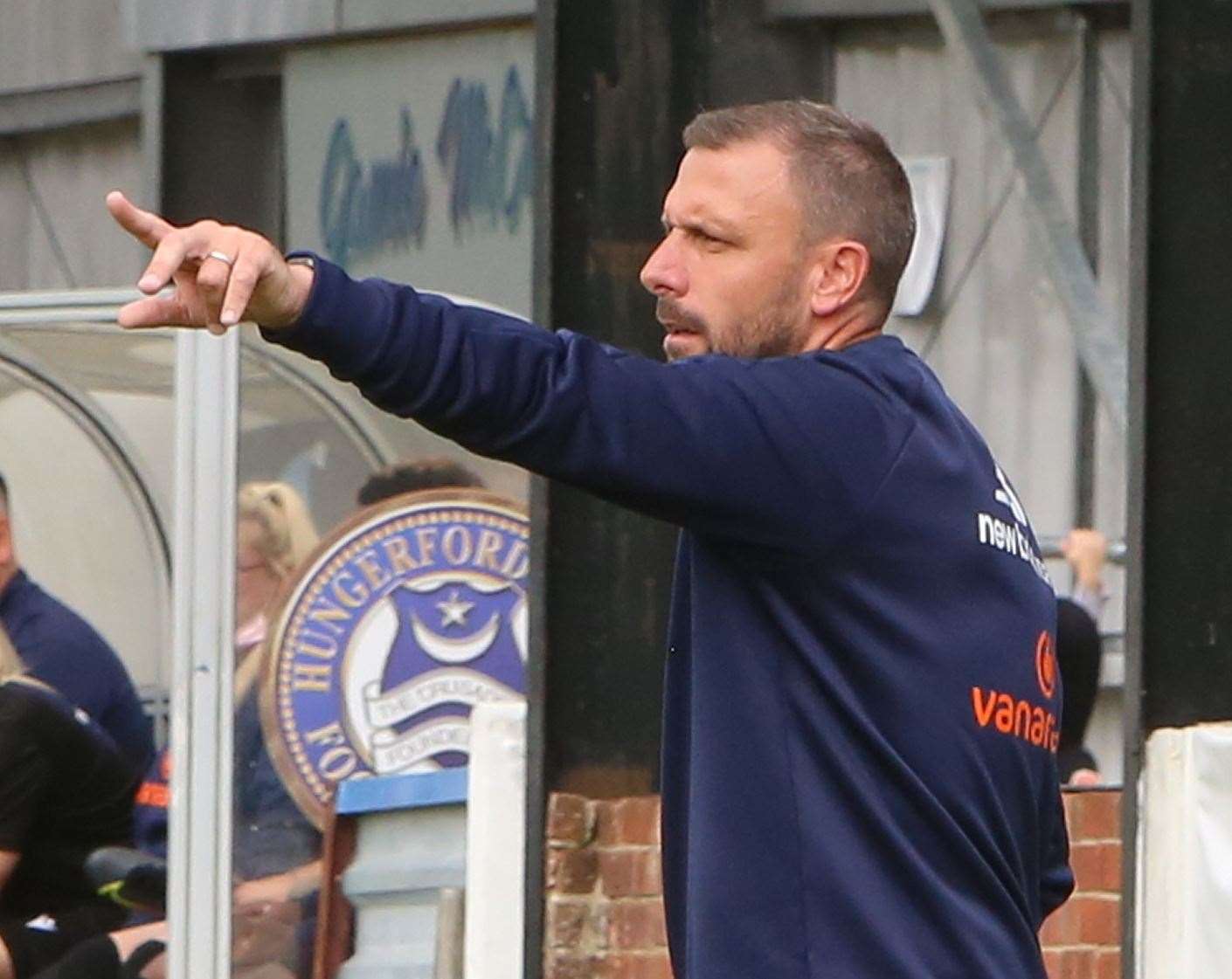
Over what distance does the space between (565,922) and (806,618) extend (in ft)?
9.51

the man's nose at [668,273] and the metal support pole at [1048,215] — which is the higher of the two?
the metal support pole at [1048,215]

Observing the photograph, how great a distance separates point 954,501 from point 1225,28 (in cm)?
220

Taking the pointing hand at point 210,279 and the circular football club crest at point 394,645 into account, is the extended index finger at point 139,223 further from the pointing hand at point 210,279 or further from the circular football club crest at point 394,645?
the circular football club crest at point 394,645

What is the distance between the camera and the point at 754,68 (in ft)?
22.3

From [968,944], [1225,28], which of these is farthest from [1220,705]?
[968,944]

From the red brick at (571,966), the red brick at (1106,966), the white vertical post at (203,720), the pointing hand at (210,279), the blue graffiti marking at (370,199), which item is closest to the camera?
the pointing hand at (210,279)

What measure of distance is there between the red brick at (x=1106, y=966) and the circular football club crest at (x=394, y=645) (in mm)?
1318

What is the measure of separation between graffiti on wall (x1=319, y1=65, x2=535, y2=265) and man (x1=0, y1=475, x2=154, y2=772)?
3711 mm

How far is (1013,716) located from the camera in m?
3.65

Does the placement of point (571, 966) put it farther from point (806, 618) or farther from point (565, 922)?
point (806, 618)

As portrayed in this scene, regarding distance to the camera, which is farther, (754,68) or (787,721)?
(754,68)

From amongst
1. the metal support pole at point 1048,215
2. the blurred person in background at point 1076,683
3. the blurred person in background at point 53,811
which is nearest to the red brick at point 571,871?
the blurred person in background at point 53,811

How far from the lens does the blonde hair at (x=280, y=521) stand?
6773 millimetres

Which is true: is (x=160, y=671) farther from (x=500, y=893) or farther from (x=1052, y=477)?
(x=1052, y=477)
